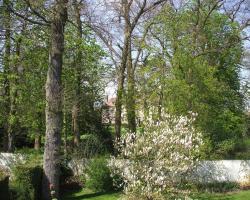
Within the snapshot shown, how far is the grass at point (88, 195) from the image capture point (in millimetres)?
17523

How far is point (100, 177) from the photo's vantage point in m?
18.3

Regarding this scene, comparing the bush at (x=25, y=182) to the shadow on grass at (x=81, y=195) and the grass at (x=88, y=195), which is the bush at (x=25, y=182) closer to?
the shadow on grass at (x=81, y=195)

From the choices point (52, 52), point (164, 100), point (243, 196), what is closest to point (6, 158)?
point (52, 52)

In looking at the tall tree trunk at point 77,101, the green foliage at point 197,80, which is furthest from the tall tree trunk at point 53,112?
the tall tree trunk at point 77,101

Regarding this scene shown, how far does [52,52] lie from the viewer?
17234mm

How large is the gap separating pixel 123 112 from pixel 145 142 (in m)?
10.3

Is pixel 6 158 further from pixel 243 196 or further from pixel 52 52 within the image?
pixel 243 196

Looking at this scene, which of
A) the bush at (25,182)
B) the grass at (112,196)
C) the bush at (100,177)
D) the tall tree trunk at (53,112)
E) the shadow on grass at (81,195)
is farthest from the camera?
the bush at (100,177)

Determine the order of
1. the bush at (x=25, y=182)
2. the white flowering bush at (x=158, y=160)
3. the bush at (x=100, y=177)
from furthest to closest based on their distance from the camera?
the bush at (x=100, y=177)
the bush at (x=25, y=182)
the white flowering bush at (x=158, y=160)

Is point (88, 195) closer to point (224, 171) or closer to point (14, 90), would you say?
point (224, 171)

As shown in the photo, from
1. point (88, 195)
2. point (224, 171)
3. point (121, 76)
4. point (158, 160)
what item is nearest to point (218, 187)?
point (224, 171)

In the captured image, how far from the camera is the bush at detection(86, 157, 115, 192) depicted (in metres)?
18.3

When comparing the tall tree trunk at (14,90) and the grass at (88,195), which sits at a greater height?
the tall tree trunk at (14,90)

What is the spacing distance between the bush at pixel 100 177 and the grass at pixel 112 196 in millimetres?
261
